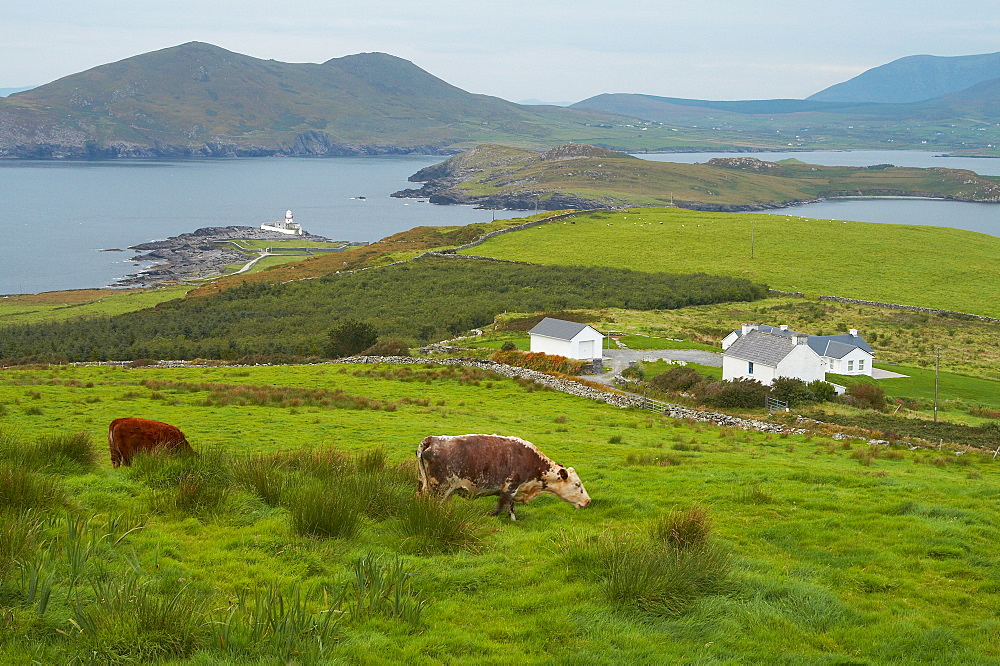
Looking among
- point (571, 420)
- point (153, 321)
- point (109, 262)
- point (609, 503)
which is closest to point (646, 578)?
point (609, 503)

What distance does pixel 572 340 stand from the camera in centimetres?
4391

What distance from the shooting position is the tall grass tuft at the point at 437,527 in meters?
9.12

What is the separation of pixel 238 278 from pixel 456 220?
8866 cm

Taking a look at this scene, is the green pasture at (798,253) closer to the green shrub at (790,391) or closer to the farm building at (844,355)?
the farm building at (844,355)

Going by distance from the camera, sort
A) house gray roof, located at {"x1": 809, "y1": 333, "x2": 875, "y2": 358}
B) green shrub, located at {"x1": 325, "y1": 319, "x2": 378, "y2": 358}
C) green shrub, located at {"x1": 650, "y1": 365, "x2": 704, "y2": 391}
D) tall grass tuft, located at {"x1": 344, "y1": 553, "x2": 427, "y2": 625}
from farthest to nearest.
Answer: green shrub, located at {"x1": 325, "y1": 319, "x2": 378, "y2": 358} < house gray roof, located at {"x1": 809, "y1": 333, "x2": 875, "y2": 358} < green shrub, located at {"x1": 650, "y1": 365, "x2": 704, "y2": 391} < tall grass tuft, located at {"x1": 344, "y1": 553, "x2": 427, "y2": 625}

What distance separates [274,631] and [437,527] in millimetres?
3155

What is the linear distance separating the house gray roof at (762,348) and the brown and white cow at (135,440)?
31.8 meters

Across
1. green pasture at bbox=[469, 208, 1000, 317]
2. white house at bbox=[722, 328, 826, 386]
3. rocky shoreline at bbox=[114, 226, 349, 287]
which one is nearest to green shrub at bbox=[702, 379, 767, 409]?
white house at bbox=[722, 328, 826, 386]

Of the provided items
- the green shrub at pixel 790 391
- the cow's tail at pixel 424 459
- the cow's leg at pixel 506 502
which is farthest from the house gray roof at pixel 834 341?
the cow's tail at pixel 424 459

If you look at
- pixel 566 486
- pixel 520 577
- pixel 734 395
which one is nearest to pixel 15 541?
pixel 520 577

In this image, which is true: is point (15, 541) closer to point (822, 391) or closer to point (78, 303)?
point (822, 391)

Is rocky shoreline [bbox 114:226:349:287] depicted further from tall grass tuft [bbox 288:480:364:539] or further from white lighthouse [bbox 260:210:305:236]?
tall grass tuft [bbox 288:480:364:539]

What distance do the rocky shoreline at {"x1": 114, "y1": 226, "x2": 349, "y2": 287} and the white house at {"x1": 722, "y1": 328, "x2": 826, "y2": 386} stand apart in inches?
A: 3417

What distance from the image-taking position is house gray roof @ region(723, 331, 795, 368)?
128ft
